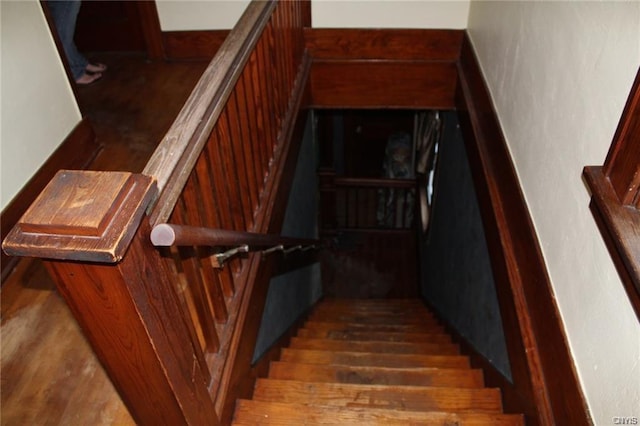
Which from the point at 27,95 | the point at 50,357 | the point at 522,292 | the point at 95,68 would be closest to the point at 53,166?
the point at 27,95

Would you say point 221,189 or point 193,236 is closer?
point 193,236

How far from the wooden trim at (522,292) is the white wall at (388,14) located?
830 millimetres

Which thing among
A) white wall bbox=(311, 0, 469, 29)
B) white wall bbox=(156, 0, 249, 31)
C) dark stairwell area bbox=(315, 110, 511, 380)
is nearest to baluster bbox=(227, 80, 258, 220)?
dark stairwell area bbox=(315, 110, 511, 380)

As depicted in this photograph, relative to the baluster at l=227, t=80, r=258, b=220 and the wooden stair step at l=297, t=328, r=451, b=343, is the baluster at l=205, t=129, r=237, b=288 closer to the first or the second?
the baluster at l=227, t=80, r=258, b=220

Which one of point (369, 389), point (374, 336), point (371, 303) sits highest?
point (369, 389)

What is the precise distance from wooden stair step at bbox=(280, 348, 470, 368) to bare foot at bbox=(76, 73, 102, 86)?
8.01 ft

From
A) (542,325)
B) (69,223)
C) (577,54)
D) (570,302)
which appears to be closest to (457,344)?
(542,325)

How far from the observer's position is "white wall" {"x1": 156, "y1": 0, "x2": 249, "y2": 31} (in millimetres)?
3492

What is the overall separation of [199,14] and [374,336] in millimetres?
2657

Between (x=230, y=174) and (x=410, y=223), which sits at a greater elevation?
(x=230, y=174)

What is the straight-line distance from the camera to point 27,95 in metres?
2.14

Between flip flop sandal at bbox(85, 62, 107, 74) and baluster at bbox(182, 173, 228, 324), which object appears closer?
baluster at bbox(182, 173, 228, 324)

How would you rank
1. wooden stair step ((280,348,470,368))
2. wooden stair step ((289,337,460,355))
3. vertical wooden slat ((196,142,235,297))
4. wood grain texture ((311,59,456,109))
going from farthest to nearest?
wood grain texture ((311,59,456,109)) < wooden stair step ((289,337,460,355)) < wooden stair step ((280,348,470,368)) < vertical wooden slat ((196,142,235,297))

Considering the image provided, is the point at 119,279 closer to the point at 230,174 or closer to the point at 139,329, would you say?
the point at 139,329
